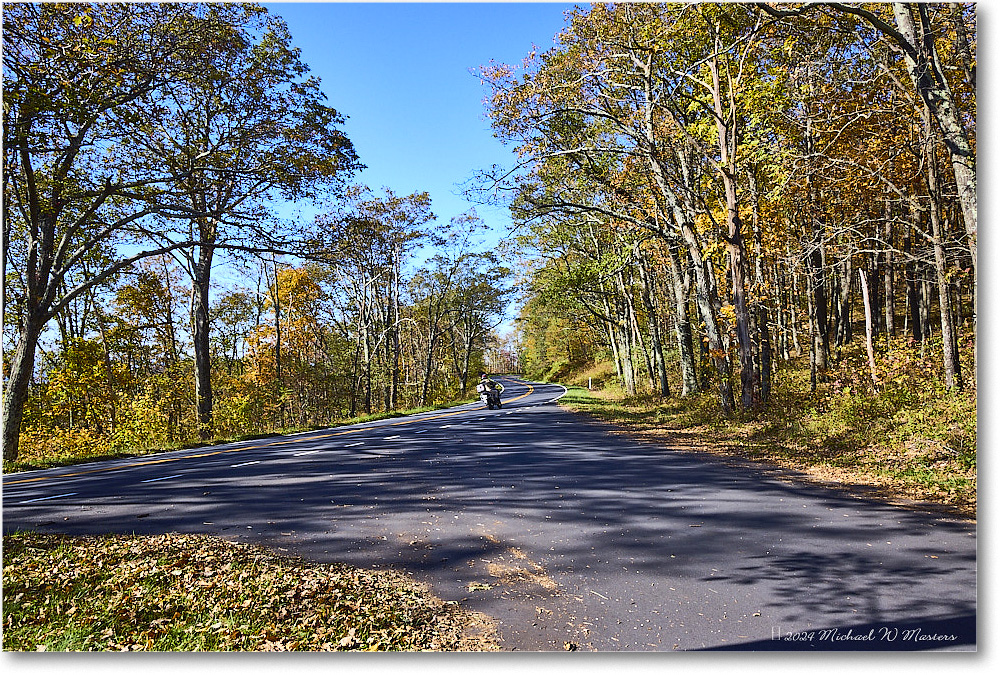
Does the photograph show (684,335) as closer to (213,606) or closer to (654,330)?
(654,330)

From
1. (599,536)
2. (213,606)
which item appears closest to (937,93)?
(599,536)

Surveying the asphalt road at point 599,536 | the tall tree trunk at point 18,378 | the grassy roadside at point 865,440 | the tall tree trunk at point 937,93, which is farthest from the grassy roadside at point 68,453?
the tall tree trunk at point 937,93

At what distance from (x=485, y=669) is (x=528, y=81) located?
490 inches

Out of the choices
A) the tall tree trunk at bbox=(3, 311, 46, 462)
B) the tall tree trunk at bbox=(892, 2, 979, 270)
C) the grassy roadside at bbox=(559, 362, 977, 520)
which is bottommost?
the grassy roadside at bbox=(559, 362, 977, 520)

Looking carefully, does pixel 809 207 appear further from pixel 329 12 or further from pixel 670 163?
pixel 329 12

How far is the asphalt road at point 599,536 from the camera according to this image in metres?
3.16

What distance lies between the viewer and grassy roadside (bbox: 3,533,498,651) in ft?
10.4

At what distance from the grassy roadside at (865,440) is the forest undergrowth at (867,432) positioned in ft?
0.05

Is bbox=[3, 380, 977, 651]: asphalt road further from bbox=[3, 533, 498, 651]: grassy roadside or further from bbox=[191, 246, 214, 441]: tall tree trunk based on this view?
bbox=[191, 246, 214, 441]: tall tree trunk

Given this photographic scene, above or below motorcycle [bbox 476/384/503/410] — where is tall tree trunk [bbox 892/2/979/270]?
above

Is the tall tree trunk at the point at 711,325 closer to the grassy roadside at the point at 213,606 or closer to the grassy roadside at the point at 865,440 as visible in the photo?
the grassy roadside at the point at 865,440

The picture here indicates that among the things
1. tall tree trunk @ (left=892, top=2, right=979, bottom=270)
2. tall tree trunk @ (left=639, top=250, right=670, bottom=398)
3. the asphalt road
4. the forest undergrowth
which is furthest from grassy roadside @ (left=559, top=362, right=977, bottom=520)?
tall tree trunk @ (left=639, top=250, right=670, bottom=398)

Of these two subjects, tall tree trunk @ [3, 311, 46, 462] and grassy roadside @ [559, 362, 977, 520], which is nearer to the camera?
grassy roadside @ [559, 362, 977, 520]

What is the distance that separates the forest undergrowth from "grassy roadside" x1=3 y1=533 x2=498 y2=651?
470 cm
